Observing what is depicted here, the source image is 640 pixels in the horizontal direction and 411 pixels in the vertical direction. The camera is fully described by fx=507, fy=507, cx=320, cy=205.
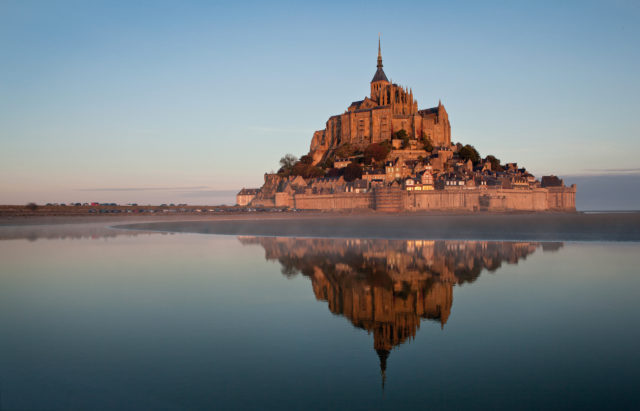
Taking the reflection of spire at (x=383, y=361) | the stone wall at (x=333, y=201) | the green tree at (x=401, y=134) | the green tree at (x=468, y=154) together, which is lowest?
the reflection of spire at (x=383, y=361)

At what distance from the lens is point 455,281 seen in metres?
12.3

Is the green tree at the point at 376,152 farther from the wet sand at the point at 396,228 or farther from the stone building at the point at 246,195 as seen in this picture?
the wet sand at the point at 396,228

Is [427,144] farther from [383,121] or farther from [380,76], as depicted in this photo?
[380,76]

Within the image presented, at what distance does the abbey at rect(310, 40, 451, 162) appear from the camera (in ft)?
318

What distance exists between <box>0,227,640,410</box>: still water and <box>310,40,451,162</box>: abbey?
83.5 meters

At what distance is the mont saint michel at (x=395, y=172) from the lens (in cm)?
7394

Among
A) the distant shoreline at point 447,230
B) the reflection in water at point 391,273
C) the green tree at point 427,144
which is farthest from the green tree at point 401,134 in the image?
the reflection in water at point 391,273

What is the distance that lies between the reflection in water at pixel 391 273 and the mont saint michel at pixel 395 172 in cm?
5217

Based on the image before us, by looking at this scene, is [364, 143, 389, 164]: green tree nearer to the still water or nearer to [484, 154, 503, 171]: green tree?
[484, 154, 503, 171]: green tree

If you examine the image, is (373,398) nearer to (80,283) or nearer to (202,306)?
(202,306)

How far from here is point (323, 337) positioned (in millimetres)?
7625

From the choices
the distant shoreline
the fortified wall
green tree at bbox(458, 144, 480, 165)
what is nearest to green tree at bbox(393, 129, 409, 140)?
green tree at bbox(458, 144, 480, 165)

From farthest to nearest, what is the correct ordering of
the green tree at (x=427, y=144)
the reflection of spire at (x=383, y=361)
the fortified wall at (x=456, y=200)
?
the green tree at (x=427, y=144) → the fortified wall at (x=456, y=200) → the reflection of spire at (x=383, y=361)

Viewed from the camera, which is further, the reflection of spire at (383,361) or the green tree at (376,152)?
the green tree at (376,152)
